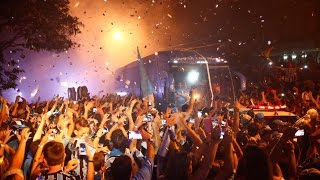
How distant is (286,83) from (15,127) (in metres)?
18.0

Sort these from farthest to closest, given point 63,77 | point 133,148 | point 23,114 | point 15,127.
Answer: point 63,77 → point 23,114 → point 15,127 → point 133,148

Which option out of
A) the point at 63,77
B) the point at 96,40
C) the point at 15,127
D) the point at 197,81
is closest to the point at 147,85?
the point at 197,81

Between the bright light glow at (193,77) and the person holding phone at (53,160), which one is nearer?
the person holding phone at (53,160)

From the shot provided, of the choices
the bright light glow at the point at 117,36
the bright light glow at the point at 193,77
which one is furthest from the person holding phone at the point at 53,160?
the bright light glow at the point at 117,36

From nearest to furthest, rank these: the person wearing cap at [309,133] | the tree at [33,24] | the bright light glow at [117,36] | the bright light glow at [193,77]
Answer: the person wearing cap at [309,133] → the tree at [33,24] → the bright light glow at [193,77] → the bright light glow at [117,36]

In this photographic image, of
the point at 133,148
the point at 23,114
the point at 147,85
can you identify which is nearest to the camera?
the point at 133,148

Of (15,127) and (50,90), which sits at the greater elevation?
(50,90)

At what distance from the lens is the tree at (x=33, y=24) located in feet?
41.4

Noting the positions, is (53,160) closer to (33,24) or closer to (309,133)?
(309,133)

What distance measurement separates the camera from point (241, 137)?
18.5ft

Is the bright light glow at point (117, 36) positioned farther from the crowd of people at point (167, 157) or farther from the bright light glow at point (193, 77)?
the crowd of people at point (167, 157)

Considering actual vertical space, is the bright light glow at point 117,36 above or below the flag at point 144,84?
above

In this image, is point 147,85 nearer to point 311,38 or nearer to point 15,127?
point 15,127

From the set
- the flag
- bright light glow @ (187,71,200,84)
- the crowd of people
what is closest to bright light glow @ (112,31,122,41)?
the flag
